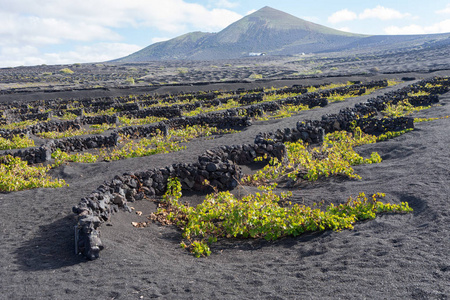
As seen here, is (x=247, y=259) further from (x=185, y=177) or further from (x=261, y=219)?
(x=185, y=177)

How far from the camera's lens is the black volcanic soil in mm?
4031

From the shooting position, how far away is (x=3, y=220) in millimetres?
6832

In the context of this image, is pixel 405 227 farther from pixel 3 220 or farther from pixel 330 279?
pixel 3 220

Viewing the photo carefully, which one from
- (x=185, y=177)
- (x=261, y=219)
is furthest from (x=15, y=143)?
(x=261, y=219)

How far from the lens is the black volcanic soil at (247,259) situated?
4.03 meters

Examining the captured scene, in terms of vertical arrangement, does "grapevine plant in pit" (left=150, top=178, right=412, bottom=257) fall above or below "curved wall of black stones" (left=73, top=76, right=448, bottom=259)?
below

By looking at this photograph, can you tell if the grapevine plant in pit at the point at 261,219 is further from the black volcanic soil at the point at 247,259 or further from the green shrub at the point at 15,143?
the green shrub at the point at 15,143

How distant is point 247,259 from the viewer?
16.8ft

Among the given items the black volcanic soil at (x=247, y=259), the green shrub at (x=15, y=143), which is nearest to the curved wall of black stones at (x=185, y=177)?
the black volcanic soil at (x=247, y=259)

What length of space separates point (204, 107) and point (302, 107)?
835 cm

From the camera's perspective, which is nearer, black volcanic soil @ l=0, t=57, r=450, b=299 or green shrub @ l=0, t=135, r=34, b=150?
black volcanic soil @ l=0, t=57, r=450, b=299

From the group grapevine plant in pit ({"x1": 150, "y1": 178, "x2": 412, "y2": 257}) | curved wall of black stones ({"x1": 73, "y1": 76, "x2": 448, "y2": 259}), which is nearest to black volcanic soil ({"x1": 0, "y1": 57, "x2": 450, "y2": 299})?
grapevine plant in pit ({"x1": 150, "y1": 178, "x2": 412, "y2": 257})

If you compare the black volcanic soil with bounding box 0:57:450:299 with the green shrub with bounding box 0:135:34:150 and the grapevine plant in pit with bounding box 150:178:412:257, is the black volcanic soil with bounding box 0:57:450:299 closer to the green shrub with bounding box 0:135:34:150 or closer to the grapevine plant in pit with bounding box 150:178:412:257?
the grapevine plant in pit with bounding box 150:178:412:257

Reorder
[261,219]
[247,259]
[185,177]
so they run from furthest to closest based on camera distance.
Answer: [185,177], [261,219], [247,259]
